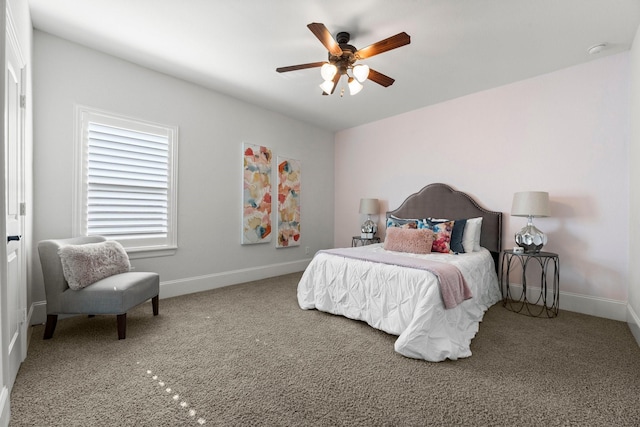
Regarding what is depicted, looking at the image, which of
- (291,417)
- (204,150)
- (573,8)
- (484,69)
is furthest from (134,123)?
(573,8)

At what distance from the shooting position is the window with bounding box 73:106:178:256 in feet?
10.1

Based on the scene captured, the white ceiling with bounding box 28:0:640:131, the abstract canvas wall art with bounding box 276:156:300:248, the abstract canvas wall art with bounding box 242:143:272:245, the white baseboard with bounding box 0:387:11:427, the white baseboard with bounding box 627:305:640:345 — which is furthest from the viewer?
the abstract canvas wall art with bounding box 276:156:300:248

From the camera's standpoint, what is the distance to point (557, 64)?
10.8ft

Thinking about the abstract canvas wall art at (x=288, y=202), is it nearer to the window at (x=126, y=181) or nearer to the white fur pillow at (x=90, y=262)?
the window at (x=126, y=181)

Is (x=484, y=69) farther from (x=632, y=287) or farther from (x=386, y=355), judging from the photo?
(x=386, y=355)

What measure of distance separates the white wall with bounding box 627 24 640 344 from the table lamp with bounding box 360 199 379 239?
2.95 m

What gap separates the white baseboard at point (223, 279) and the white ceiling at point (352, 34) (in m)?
2.53

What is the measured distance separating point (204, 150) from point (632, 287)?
4834 millimetres

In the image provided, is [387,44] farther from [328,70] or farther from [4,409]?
[4,409]

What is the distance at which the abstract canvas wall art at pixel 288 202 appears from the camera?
16.3 feet

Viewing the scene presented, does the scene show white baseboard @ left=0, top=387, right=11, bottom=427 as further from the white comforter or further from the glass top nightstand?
the glass top nightstand

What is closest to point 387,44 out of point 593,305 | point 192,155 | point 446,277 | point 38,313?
point 446,277

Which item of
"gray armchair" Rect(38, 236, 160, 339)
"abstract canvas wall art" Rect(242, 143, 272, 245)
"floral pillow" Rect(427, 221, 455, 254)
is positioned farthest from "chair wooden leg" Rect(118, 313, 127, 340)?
"floral pillow" Rect(427, 221, 455, 254)

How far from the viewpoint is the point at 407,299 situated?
8.50ft
